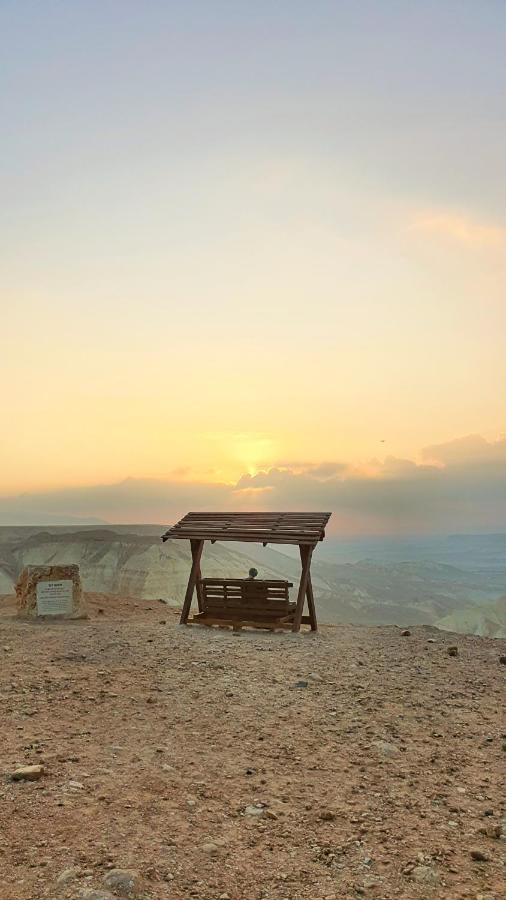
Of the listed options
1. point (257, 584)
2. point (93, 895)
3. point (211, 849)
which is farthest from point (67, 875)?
point (257, 584)

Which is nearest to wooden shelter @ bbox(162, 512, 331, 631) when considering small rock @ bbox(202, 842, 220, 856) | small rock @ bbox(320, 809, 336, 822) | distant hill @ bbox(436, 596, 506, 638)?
small rock @ bbox(320, 809, 336, 822)

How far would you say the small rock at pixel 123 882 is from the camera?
4863mm

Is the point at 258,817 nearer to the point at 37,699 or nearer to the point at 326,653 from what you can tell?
the point at 37,699

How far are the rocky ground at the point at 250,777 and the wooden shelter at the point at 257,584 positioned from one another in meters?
4.54

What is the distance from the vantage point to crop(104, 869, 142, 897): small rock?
191 inches

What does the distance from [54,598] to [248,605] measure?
6272 millimetres

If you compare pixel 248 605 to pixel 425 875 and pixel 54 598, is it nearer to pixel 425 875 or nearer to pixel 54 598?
pixel 54 598

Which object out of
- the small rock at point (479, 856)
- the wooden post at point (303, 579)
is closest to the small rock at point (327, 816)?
the small rock at point (479, 856)

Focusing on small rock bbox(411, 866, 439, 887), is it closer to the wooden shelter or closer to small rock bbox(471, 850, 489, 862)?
small rock bbox(471, 850, 489, 862)

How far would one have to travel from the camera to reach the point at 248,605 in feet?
62.8

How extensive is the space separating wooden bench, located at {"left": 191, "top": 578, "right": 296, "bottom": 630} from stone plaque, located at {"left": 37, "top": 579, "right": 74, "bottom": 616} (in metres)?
4.19

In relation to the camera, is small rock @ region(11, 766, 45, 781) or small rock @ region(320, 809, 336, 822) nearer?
small rock @ region(320, 809, 336, 822)

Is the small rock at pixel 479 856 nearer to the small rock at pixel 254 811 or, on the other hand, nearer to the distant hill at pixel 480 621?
the small rock at pixel 254 811

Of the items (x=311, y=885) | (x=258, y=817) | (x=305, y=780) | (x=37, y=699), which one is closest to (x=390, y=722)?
(x=305, y=780)
